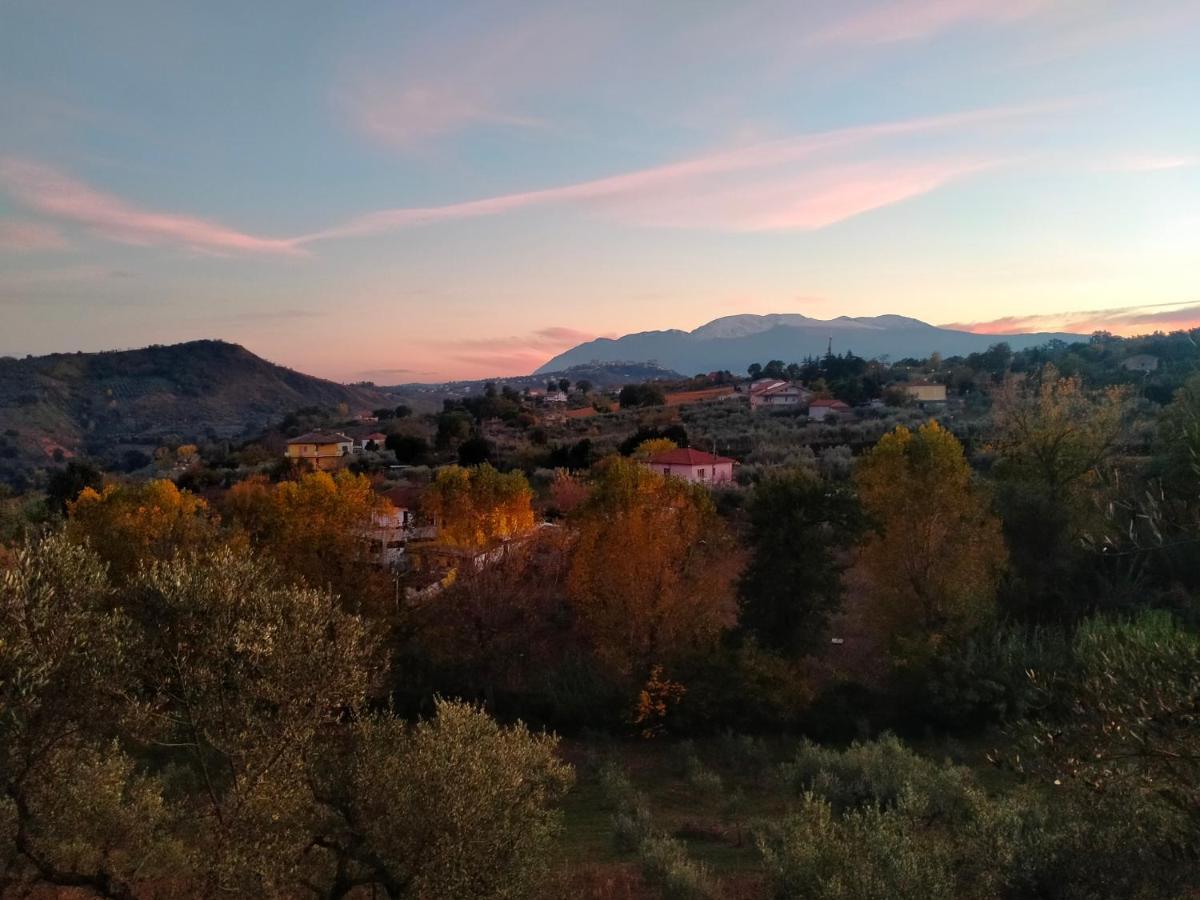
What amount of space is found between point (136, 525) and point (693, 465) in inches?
1200

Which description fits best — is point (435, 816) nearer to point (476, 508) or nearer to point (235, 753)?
point (235, 753)

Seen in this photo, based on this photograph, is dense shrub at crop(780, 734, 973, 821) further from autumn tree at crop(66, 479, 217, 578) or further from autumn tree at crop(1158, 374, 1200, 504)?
autumn tree at crop(66, 479, 217, 578)

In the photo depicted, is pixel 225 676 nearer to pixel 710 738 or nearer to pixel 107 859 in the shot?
pixel 107 859

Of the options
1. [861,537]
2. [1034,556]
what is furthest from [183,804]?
[1034,556]

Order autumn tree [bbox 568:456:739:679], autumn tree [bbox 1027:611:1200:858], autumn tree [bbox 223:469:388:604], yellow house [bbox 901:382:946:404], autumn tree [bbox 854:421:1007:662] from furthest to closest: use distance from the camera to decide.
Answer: yellow house [bbox 901:382:946:404], autumn tree [bbox 568:456:739:679], autumn tree [bbox 854:421:1007:662], autumn tree [bbox 223:469:388:604], autumn tree [bbox 1027:611:1200:858]

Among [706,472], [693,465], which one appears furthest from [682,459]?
[706,472]

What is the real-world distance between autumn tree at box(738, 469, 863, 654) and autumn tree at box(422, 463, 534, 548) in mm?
9855

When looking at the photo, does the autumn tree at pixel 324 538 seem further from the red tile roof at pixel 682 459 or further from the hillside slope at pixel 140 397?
the hillside slope at pixel 140 397

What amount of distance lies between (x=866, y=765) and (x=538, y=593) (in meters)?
13.4

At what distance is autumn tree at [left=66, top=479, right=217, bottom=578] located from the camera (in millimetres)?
29531

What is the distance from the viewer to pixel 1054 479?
103ft

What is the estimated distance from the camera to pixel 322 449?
74.3 m

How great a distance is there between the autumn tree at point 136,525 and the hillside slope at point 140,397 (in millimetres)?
78285

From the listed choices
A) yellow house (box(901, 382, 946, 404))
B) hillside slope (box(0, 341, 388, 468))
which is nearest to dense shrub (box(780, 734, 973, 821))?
yellow house (box(901, 382, 946, 404))
